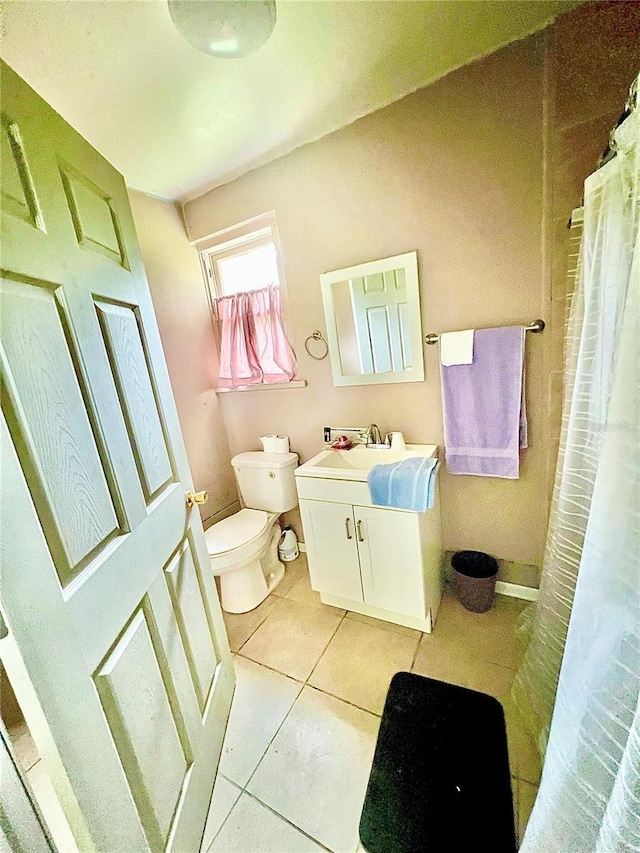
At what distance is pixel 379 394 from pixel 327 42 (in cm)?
135

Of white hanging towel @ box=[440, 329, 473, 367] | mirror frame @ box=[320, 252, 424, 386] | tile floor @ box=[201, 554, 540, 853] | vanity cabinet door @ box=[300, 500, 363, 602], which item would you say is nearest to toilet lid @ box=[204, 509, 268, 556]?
vanity cabinet door @ box=[300, 500, 363, 602]

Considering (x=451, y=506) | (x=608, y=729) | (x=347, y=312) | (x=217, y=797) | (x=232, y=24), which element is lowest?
(x=217, y=797)

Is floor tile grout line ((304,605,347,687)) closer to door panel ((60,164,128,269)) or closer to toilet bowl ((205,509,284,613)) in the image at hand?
toilet bowl ((205,509,284,613))

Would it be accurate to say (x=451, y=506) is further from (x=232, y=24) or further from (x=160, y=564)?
(x=232, y=24)

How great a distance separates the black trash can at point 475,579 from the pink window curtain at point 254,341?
1.43 m

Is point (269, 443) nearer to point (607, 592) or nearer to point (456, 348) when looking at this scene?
point (456, 348)

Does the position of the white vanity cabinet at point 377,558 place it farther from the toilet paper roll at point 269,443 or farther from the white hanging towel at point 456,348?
the white hanging towel at point 456,348

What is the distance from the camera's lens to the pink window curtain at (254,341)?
1.92 m

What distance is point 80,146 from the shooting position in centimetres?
79

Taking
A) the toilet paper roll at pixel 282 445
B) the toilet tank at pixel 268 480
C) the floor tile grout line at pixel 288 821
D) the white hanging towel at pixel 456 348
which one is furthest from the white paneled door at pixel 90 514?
the white hanging towel at pixel 456 348

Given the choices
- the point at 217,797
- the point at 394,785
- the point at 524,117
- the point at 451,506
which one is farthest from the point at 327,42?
the point at 217,797

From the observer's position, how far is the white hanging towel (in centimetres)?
142

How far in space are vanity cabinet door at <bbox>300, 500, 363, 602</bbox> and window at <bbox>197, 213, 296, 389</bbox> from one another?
0.84 m

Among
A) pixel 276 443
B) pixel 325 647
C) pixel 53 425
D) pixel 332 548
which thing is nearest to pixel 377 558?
pixel 332 548
